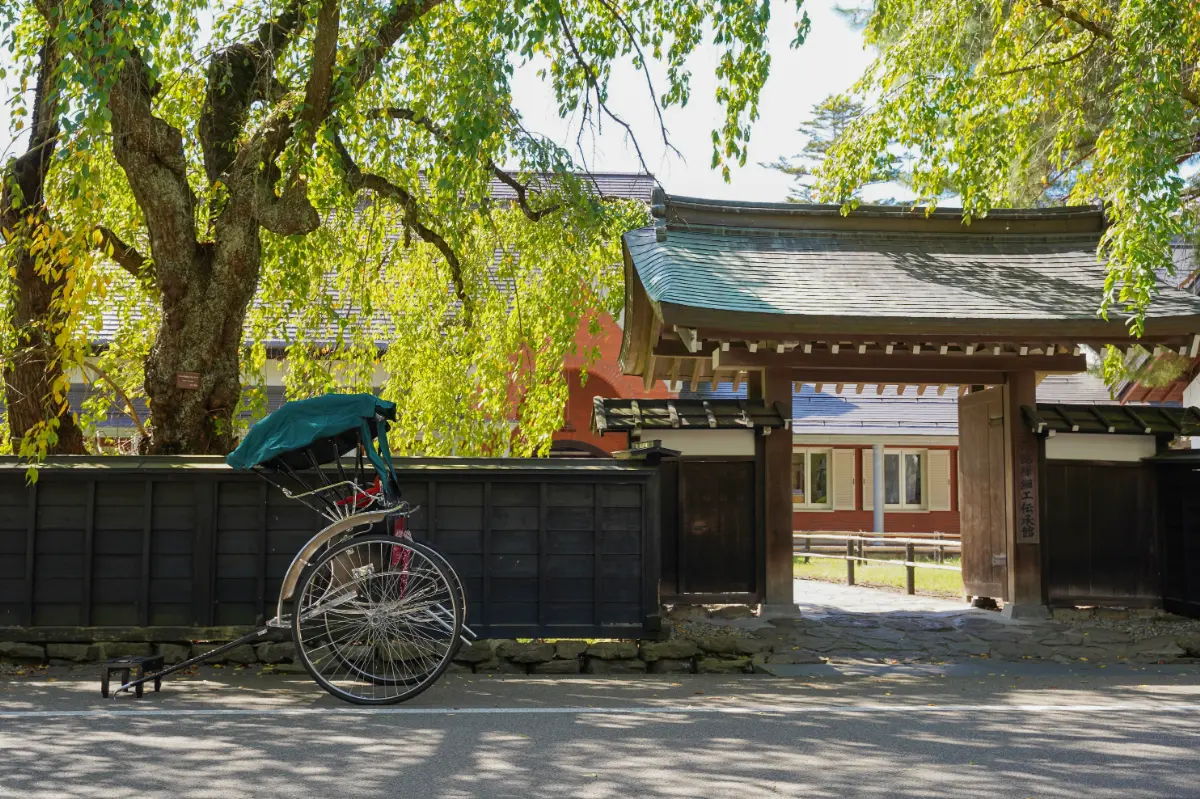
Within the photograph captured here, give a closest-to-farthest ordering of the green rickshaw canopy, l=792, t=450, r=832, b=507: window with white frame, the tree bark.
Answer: the green rickshaw canopy < the tree bark < l=792, t=450, r=832, b=507: window with white frame

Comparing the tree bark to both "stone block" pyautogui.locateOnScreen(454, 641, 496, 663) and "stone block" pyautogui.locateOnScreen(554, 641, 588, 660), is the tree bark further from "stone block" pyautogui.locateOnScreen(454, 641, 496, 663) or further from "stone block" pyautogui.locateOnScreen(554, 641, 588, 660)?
"stone block" pyautogui.locateOnScreen(554, 641, 588, 660)

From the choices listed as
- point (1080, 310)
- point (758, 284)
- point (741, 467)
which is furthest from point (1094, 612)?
point (758, 284)

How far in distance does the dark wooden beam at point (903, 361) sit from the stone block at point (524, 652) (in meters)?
3.82

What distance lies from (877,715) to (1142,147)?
16.6ft

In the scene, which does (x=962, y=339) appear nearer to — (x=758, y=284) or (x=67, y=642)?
(x=758, y=284)

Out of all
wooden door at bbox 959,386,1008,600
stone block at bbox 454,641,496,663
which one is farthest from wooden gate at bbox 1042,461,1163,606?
stone block at bbox 454,641,496,663

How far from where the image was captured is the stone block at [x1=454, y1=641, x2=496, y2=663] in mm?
8406

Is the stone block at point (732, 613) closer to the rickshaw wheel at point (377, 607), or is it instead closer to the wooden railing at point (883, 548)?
the wooden railing at point (883, 548)

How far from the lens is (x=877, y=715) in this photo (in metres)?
6.46

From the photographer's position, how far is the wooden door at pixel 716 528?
10.9 metres

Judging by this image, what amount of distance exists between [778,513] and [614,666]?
119 inches

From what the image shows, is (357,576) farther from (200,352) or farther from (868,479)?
(868,479)

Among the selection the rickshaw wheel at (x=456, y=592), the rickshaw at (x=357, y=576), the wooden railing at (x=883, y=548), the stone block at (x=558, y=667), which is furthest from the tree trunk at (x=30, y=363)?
the wooden railing at (x=883, y=548)

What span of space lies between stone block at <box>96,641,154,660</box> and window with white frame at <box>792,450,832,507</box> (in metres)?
22.7
